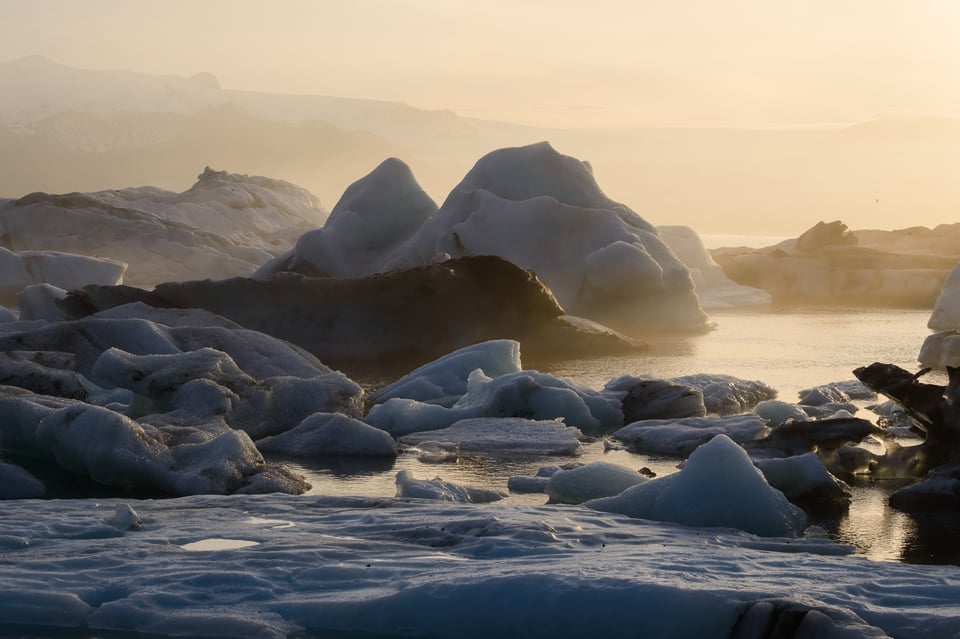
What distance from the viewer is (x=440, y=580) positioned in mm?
4871

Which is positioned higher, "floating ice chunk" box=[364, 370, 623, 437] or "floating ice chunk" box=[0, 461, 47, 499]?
"floating ice chunk" box=[364, 370, 623, 437]

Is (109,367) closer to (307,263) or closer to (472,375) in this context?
(472,375)

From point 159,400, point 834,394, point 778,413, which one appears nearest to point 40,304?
point 159,400

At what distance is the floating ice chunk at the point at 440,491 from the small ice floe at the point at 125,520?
186cm

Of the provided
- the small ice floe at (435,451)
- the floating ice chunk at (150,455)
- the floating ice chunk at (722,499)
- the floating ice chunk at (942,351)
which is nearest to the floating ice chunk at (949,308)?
the floating ice chunk at (942,351)

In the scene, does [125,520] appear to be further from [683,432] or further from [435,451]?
[683,432]

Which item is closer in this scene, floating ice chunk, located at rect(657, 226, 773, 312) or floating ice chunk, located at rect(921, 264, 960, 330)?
floating ice chunk, located at rect(921, 264, 960, 330)

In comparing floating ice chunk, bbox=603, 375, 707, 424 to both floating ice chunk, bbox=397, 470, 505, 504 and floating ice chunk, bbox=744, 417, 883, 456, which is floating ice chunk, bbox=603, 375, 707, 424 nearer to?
floating ice chunk, bbox=744, 417, 883, 456

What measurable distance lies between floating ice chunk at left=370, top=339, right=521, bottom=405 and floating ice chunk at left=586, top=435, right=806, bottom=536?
583 centimetres

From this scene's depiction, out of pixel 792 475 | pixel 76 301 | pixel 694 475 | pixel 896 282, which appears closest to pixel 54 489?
pixel 694 475

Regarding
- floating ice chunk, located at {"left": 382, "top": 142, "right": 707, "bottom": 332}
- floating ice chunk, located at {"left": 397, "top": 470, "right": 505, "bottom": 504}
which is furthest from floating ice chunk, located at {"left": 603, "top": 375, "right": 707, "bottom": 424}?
floating ice chunk, located at {"left": 382, "top": 142, "right": 707, "bottom": 332}

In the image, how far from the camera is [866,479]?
8523 mm

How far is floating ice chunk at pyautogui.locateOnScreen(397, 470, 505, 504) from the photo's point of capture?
740 centimetres

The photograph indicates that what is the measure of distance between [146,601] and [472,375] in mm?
7311
